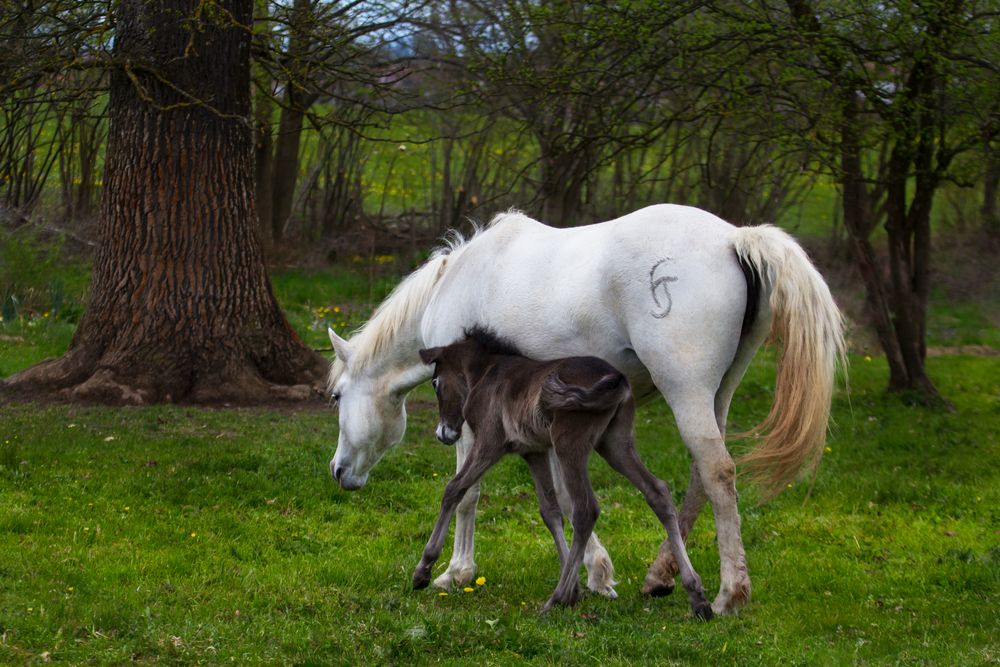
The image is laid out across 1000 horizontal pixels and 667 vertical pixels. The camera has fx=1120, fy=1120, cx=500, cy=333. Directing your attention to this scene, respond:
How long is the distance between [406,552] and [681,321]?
2305mm

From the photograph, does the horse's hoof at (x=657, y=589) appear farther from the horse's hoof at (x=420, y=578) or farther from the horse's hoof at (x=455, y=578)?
the horse's hoof at (x=420, y=578)

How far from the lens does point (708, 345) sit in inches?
204

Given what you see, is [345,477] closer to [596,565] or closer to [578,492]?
[596,565]

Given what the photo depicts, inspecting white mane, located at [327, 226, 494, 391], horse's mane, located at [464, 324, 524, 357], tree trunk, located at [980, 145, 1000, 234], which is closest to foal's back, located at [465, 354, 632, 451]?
horse's mane, located at [464, 324, 524, 357]

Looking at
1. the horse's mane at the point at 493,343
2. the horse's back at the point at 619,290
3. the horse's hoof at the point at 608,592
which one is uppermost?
the horse's back at the point at 619,290

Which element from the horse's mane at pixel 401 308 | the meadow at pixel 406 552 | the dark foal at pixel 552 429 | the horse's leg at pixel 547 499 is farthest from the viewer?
the horse's mane at pixel 401 308

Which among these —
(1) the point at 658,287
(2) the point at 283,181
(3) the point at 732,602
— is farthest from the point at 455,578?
(2) the point at 283,181

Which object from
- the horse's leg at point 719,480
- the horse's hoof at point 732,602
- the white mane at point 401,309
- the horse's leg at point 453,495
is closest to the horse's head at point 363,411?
the white mane at point 401,309

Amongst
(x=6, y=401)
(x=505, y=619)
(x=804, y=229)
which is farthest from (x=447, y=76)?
(x=505, y=619)

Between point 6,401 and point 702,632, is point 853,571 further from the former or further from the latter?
point 6,401

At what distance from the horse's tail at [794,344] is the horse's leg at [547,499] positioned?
3.16ft

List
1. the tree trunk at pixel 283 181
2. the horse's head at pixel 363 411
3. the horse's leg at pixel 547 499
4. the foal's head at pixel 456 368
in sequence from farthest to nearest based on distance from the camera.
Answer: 1. the tree trunk at pixel 283 181
2. the horse's head at pixel 363 411
3. the foal's head at pixel 456 368
4. the horse's leg at pixel 547 499

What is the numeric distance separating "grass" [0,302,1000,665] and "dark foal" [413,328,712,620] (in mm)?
304

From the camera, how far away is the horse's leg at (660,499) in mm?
5043
